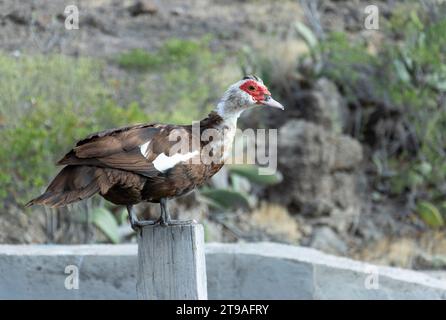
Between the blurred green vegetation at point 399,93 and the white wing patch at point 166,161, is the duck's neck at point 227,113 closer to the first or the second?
the white wing patch at point 166,161

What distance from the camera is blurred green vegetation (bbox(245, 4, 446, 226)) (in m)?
14.1

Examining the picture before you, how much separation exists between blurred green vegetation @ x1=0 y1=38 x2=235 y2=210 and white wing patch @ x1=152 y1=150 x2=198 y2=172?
4603mm

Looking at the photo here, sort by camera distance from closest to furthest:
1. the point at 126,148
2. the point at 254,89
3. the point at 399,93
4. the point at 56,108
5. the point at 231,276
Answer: the point at 126,148
the point at 254,89
the point at 231,276
the point at 56,108
the point at 399,93

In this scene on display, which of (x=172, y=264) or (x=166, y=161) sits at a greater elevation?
(x=166, y=161)

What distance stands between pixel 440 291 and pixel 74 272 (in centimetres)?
295

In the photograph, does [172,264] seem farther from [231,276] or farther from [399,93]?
[399,93]

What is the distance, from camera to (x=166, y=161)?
5.03m

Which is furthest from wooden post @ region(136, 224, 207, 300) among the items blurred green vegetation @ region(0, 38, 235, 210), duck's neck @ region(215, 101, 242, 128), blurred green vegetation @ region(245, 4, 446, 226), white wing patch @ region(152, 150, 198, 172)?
blurred green vegetation @ region(245, 4, 446, 226)

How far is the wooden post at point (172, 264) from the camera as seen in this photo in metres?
5.01

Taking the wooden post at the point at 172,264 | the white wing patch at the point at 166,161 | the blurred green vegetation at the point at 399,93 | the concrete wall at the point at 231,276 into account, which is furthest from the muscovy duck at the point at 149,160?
the blurred green vegetation at the point at 399,93

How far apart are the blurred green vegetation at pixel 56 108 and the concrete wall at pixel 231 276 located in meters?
2.30

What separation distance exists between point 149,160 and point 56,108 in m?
5.54

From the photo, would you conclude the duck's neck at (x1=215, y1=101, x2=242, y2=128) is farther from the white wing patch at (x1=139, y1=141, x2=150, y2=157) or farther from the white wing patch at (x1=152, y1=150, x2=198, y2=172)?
the white wing patch at (x1=139, y1=141, x2=150, y2=157)

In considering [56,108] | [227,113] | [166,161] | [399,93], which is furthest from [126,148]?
[399,93]
